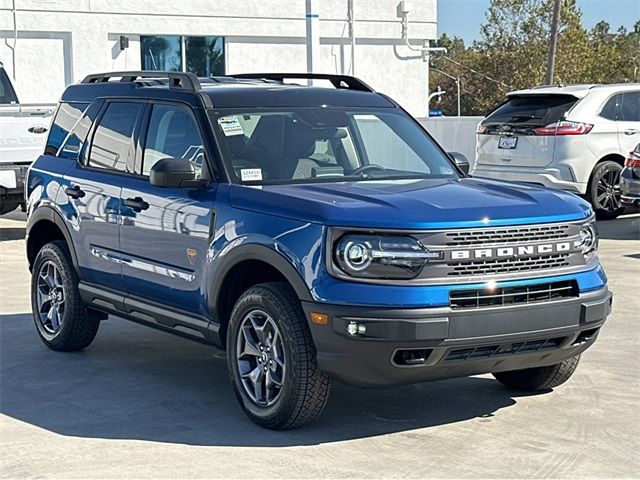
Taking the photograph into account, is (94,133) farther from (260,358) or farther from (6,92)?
(6,92)

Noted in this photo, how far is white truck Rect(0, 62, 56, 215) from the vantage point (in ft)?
48.6

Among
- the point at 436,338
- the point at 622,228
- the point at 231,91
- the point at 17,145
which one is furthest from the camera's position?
the point at 622,228

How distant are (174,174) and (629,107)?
10.6 m

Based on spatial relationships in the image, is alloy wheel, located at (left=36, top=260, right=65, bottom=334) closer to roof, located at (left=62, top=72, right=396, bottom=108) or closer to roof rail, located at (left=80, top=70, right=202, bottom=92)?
roof, located at (left=62, top=72, right=396, bottom=108)

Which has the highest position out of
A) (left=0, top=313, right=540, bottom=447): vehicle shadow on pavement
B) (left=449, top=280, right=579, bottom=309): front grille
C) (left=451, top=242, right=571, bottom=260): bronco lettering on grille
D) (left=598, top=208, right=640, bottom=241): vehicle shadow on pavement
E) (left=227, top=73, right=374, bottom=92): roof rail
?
(left=227, top=73, right=374, bottom=92): roof rail

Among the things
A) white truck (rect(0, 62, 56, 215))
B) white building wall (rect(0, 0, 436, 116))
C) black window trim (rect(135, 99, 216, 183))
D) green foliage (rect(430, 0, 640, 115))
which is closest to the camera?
black window trim (rect(135, 99, 216, 183))

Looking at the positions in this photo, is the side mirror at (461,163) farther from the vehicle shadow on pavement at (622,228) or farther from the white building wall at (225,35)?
the white building wall at (225,35)

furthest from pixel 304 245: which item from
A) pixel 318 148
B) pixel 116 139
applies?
pixel 116 139

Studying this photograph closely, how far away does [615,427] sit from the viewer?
21.1 ft

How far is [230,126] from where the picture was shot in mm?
7176

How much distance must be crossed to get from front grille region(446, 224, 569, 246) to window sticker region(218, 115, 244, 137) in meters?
1.73

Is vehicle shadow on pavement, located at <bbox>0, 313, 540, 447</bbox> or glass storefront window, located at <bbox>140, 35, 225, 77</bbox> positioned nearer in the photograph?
vehicle shadow on pavement, located at <bbox>0, 313, 540, 447</bbox>

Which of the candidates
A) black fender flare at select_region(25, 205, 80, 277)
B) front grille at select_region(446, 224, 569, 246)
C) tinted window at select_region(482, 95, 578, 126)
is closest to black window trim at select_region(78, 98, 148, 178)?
black fender flare at select_region(25, 205, 80, 277)

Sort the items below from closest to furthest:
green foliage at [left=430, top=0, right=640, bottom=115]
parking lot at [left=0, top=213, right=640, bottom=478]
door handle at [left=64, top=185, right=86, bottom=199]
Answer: parking lot at [left=0, top=213, right=640, bottom=478] < door handle at [left=64, top=185, right=86, bottom=199] < green foliage at [left=430, top=0, right=640, bottom=115]
